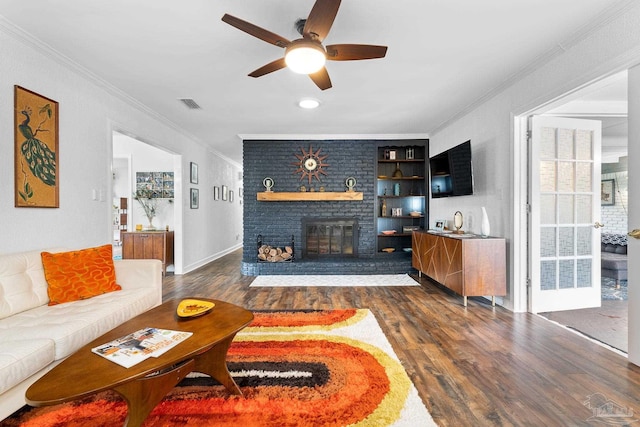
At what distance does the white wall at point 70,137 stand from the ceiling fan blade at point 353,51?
2.36 m

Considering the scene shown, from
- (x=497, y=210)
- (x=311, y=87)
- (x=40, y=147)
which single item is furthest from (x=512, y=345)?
(x=40, y=147)

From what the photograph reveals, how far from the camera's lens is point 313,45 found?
190 centimetres

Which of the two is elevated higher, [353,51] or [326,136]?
[326,136]

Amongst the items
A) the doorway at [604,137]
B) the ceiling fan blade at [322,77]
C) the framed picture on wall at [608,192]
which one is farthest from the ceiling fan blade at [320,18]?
the framed picture on wall at [608,192]

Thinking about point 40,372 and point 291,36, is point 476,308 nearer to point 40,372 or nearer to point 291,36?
point 291,36

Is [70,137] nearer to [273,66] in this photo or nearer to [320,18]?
[273,66]

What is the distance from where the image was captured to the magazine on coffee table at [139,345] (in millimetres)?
1289

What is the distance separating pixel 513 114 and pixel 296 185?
11.2ft

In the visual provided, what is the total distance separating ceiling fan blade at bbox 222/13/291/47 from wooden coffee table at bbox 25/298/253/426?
5.59 feet

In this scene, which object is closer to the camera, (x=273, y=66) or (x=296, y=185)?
(x=273, y=66)

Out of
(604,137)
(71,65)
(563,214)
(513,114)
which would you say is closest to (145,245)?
(71,65)

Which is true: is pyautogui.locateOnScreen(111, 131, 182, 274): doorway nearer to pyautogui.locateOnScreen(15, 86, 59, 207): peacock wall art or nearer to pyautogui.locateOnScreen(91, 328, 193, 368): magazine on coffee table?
pyautogui.locateOnScreen(15, 86, 59, 207): peacock wall art

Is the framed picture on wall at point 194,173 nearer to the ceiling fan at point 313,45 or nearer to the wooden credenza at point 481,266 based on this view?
the ceiling fan at point 313,45

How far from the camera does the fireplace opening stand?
5.44 m
